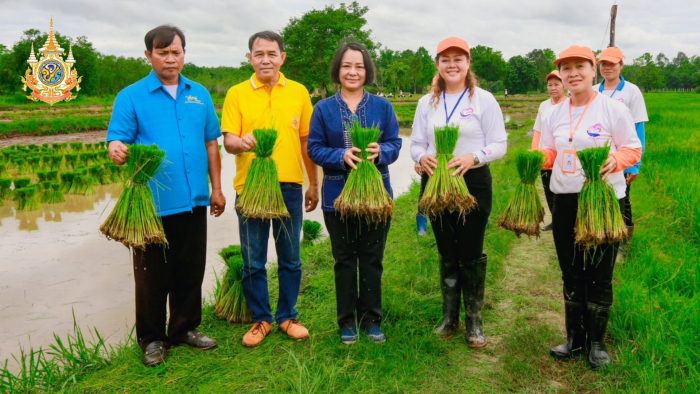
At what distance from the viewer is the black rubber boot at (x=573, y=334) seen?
2.83m

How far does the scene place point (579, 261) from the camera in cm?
273

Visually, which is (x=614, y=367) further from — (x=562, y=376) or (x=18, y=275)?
(x=18, y=275)

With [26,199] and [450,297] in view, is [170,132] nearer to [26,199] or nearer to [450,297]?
[450,297]

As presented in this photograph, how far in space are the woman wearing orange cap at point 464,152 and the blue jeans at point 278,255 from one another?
2.74 feet

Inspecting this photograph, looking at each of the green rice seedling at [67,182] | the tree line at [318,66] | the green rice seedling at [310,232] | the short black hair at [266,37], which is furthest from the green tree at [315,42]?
the short black hair at [266,37]

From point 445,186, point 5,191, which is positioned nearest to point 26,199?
point 5,191

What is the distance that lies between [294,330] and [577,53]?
2.36 m

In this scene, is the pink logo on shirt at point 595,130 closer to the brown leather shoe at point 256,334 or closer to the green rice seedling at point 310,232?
the brown leather shoe at point 256,334

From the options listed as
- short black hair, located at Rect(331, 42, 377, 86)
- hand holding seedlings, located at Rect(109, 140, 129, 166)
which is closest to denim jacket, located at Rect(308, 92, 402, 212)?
short black hair, located at Rect(331, 42, 377, 86)

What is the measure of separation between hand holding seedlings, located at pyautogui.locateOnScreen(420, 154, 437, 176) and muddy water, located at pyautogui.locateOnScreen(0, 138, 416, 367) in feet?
8.29

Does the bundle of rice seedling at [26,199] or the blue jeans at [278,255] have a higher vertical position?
the blue jeans at [278,255]

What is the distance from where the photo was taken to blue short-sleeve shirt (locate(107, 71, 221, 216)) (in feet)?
9.20

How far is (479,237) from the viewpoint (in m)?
2.99

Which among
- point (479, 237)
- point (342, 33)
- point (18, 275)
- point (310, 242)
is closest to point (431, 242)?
point (310, 242)
